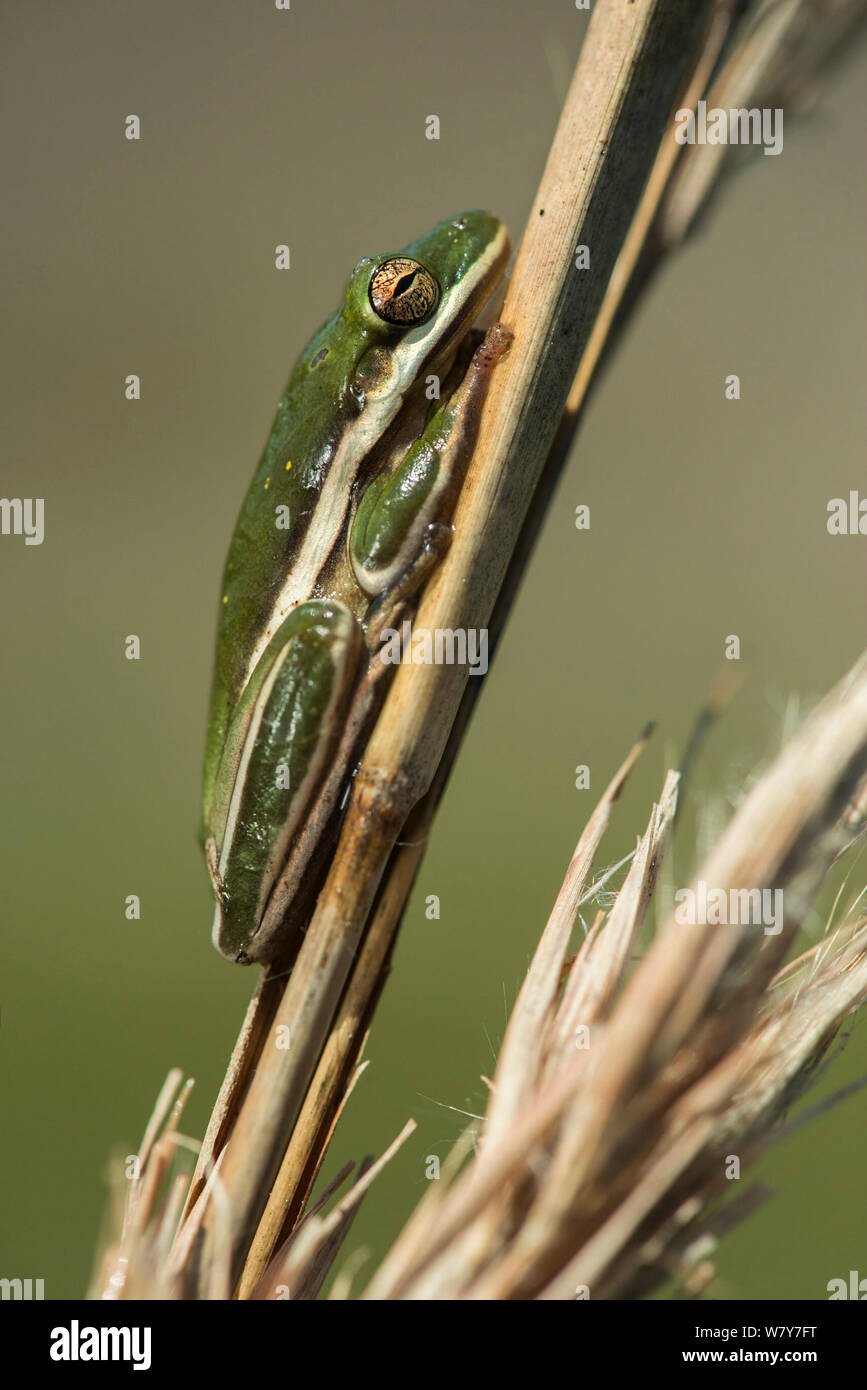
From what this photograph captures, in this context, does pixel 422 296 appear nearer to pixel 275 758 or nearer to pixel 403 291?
pixel 403 291

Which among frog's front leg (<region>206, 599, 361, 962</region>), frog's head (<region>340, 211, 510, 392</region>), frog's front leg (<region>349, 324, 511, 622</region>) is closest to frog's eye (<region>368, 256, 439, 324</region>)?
frog's head (<region>340, 211, 510, 392</region>)


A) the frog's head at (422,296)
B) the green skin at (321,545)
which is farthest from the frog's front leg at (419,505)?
the frog's head at (422,296)

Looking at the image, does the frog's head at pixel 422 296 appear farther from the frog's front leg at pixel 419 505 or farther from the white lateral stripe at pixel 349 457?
the frog's front leg at pixel 419 505

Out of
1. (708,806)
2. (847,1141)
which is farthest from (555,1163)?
(847,1141)

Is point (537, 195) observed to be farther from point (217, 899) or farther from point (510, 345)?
point (217, 899)

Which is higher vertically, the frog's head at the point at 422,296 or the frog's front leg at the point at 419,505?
the frog's head at the point at 422,296

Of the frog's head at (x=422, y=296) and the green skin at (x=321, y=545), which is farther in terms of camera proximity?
the frog's head at (x=422, y=296)

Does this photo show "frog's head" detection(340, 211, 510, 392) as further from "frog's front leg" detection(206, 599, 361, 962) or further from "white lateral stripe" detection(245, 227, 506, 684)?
"frog's front leg" detection(206, 599, 361, 962)
